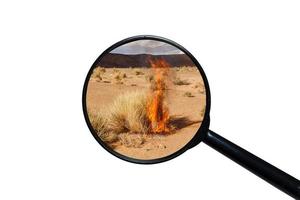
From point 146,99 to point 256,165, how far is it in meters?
0.46

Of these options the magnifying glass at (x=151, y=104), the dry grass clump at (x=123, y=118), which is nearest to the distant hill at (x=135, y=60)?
the magnifying glass at (x=151, y=104)

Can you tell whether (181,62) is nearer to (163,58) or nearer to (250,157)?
(163,58)

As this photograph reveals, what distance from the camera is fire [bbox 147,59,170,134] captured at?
54.8 inches

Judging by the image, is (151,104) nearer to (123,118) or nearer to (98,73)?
(123,118)

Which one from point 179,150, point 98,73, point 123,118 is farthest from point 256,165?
point 98,73

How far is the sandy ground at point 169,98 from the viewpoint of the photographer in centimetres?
139

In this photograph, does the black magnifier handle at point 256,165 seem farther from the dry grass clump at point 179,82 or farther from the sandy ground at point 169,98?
the dry grass clump at point 179,82

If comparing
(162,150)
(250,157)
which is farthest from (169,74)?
(250,157)

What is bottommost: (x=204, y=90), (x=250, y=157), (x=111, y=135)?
(x=250, y=157)

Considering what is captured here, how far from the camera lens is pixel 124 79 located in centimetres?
141

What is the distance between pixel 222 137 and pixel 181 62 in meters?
0.31

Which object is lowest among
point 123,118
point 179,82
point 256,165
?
point 256,165

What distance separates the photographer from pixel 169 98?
55.6 inches

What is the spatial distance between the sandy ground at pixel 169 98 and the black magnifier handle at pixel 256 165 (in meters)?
0.09
